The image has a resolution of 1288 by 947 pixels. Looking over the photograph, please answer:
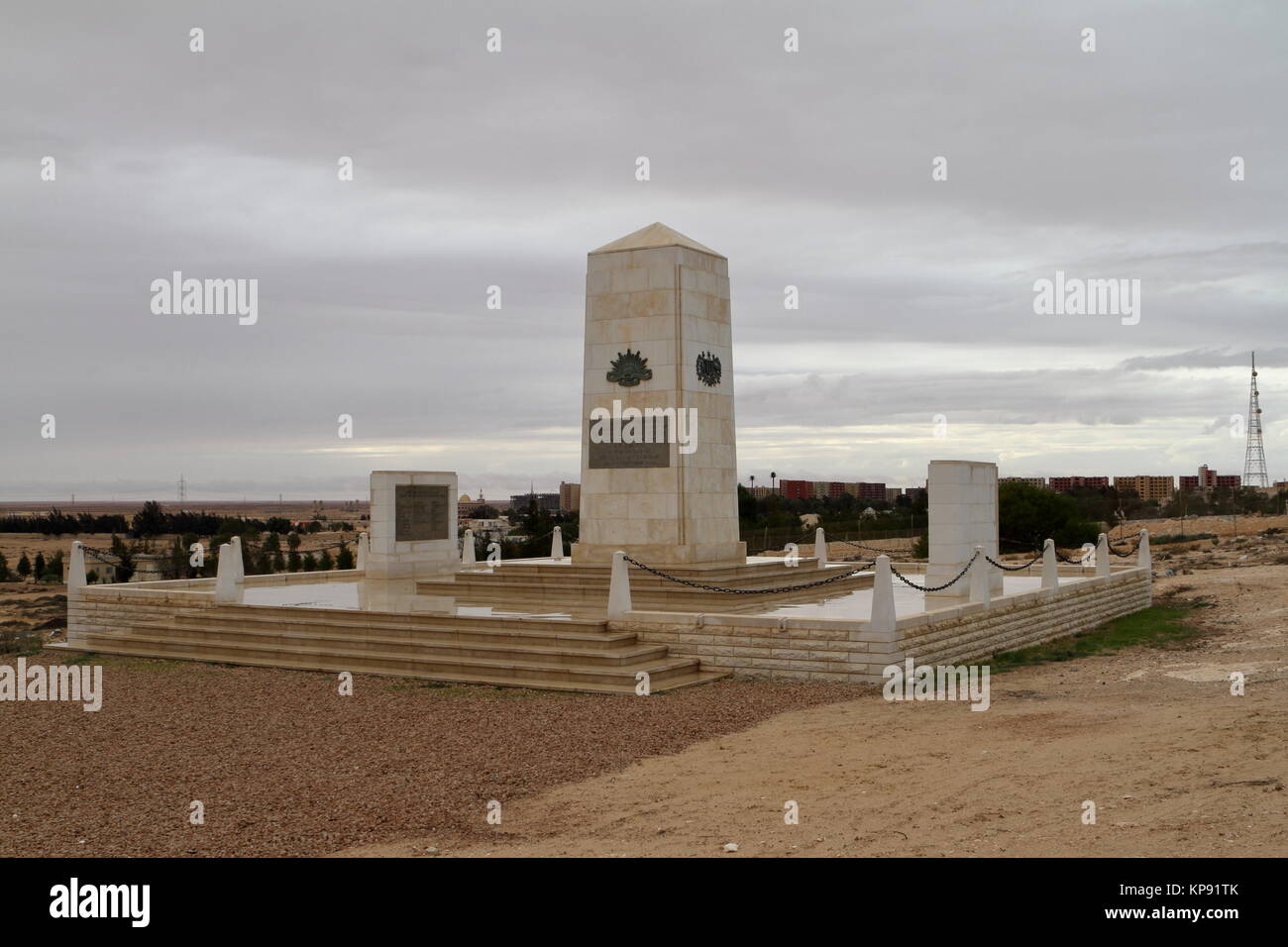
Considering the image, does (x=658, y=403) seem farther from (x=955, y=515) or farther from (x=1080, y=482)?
(x=1080, y=482)

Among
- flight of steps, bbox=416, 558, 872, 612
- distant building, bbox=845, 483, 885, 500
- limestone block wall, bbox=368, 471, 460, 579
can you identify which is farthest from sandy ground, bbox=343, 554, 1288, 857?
distant building, bbox=845, 483, 885, 500

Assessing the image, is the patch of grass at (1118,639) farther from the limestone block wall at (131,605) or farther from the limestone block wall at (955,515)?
the limestone block wall at (131,605)

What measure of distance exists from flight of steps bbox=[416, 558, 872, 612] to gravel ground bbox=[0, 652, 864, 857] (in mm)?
3471

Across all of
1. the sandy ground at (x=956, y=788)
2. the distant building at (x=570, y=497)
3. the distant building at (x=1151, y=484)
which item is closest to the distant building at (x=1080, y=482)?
the distant building at (x=1151, y=484)

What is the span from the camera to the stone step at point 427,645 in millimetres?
12812

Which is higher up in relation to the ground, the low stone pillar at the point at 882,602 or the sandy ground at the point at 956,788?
the low stone pillar at the point at 882,602

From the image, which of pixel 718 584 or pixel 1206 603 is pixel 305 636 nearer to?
pixel 718 584

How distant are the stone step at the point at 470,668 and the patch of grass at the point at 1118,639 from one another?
447cm

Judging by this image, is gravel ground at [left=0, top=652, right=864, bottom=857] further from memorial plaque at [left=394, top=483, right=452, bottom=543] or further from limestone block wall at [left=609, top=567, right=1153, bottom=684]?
memorial plaque at [left=394, top=483, right=452, bottom=543]

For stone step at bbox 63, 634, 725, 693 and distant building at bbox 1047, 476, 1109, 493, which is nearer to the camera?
stone step at bbox 63, 634, 725, 693

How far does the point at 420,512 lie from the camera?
21938 millimetres

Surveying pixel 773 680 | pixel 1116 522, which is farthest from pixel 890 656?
pixel 1116 522

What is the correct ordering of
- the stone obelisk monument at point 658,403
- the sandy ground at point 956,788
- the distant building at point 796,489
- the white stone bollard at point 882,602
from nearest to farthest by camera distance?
1. the sandy ground at point 956,788
2. the white stone bollard at point 882,602
3. the stone obelisk monument at point 658,403
4. the distant building at point 796,489

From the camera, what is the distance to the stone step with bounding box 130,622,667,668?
504 inches
